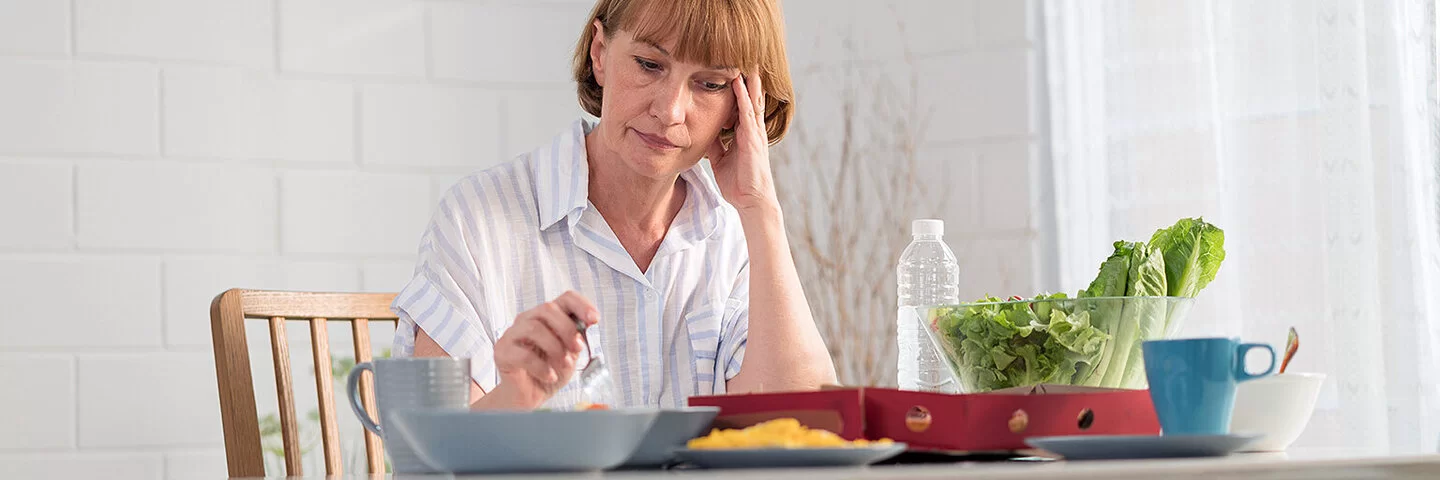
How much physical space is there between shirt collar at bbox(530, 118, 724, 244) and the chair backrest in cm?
23

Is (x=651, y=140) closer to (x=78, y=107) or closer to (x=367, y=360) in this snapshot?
(x=367, y=360)

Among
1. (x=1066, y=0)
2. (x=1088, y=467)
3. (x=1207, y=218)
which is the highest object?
(x=1066, y=0)

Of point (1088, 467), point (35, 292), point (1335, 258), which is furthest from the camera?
point (35, 292)

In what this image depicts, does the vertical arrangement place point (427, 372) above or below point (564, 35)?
below

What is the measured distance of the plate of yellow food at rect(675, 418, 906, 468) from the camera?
71 cm

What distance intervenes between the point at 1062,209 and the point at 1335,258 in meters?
0.59

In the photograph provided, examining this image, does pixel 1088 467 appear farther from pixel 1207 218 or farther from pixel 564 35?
pixel 564 35

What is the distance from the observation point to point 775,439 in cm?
73

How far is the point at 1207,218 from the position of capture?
2389 mm

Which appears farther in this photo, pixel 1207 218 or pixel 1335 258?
pixel 1207 218

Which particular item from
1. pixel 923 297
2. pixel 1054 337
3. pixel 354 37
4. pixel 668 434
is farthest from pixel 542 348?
pixel 354 37

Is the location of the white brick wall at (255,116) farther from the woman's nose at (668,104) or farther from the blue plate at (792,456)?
the blue plate at (792,456)

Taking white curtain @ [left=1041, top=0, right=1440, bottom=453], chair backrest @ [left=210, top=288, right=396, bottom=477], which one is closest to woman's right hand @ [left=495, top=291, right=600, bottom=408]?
chair backrest @ [left=210, top=288, right=396, bottom=477]

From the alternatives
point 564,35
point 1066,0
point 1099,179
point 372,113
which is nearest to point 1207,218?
point 1099,179
